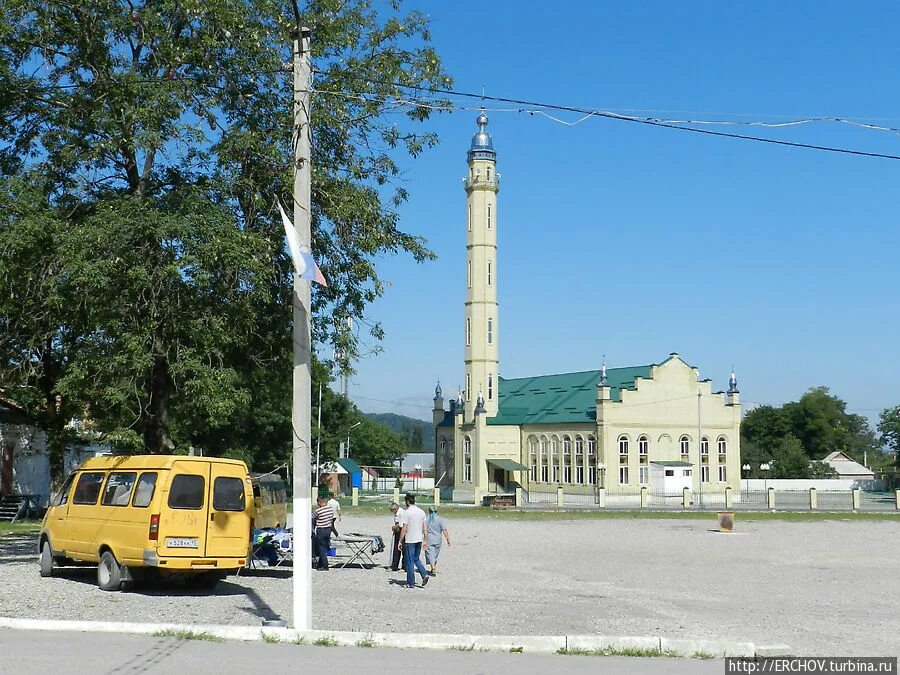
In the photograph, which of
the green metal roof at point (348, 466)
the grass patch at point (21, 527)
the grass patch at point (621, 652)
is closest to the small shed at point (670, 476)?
the green metal roof at point (348, 466)

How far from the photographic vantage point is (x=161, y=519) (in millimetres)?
15492

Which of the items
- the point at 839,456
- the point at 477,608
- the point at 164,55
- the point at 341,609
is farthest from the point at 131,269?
the point at 839,456

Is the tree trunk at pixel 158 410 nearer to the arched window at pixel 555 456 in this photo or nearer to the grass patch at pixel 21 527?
the grass patch at pixel 21 527

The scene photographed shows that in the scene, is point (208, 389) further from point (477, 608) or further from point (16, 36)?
point (16, 36)

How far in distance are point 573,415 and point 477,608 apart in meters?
60.3

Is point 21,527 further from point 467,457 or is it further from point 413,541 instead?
point 467,457

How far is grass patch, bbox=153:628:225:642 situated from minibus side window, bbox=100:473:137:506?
514 cm

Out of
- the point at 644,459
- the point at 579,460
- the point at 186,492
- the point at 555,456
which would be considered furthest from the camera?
the point at 555,456

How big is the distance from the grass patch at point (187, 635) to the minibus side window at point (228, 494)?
4774 mm

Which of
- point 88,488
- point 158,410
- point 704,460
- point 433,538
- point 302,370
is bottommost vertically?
point 433,538

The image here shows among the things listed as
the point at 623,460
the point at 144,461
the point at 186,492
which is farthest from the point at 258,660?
Result: the point at 623,460

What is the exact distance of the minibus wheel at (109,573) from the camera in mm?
16047

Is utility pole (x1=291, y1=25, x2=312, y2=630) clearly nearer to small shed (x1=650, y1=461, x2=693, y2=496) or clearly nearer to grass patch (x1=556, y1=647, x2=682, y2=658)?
grass patch (x1=556, y1=647, x2=682, y2=658)

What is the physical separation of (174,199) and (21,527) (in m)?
18.3
